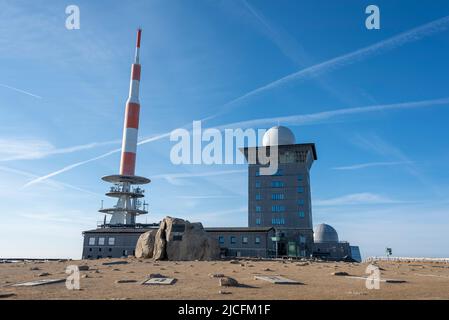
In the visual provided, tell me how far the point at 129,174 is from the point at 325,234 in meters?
54.6

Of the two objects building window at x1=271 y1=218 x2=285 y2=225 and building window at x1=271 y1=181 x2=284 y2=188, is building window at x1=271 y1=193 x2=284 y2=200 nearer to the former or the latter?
building window at x1=271 y1=181 x2=284 y2=188

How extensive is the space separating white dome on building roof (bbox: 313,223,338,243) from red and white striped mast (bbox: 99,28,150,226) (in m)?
47.6

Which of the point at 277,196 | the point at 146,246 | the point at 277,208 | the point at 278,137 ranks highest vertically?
the point at 278,137

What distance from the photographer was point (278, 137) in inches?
3563

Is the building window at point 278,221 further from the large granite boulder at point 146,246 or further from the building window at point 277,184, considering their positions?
the large granite boulder at point 146,246

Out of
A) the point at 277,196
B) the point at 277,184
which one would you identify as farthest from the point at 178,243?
the point at 277,184

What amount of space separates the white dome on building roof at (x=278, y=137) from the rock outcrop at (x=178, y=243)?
168ft

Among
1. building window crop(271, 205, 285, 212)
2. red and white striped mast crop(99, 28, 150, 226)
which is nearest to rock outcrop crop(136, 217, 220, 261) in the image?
red and white striped mast crop(99, 28, 150, 226)

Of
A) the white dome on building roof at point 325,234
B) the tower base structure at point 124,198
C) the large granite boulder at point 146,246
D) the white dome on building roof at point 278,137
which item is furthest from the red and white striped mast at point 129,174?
the white dome on building roof at point 325,234

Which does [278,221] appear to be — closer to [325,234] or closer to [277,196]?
[277,196]

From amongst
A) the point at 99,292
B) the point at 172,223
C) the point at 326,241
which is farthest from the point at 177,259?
the point at 326,241

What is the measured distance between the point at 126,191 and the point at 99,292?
2669 inches

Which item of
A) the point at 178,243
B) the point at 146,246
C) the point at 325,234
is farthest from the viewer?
the point at 325,234

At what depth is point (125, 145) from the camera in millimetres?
71500
